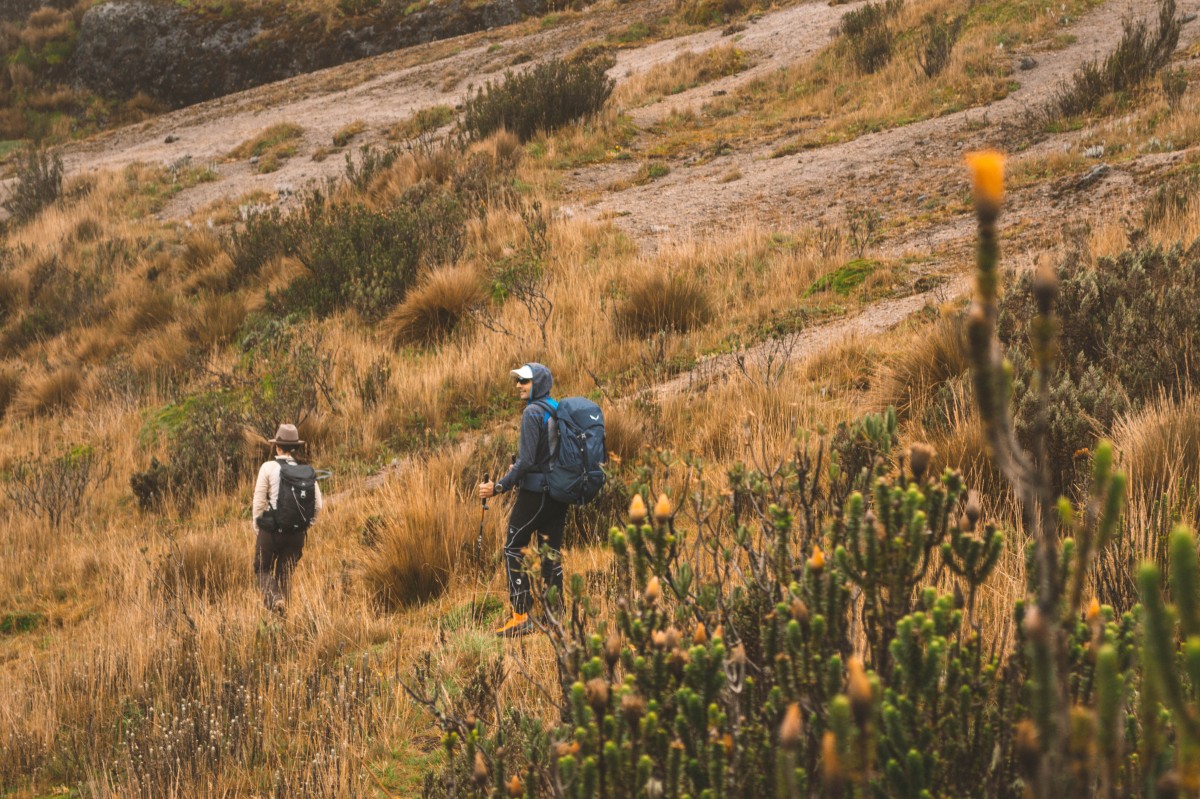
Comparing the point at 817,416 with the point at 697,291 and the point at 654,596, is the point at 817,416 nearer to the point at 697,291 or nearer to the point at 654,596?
the point at 697,291

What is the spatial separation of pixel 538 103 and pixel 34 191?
10.8m

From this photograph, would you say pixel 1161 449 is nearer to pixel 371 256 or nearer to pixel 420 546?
pixel 420 546

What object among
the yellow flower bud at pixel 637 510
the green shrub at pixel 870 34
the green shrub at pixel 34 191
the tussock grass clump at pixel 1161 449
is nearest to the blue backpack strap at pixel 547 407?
the tussock grass clump at pixel 1161 449

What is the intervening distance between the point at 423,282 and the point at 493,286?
0.87 metres

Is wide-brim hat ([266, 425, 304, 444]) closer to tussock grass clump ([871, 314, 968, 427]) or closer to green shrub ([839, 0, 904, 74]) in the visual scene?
tussock grass clump ([871, 314, 968, 427])

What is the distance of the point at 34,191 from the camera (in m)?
18.5

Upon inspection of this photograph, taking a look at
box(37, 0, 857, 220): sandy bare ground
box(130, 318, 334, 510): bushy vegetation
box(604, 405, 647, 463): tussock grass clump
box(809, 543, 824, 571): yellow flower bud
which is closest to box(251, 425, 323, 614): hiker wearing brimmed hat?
box(604, 405, 647, 463): tussock grass clump

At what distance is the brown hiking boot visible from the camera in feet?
13.7

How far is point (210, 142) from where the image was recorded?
70.9 feet

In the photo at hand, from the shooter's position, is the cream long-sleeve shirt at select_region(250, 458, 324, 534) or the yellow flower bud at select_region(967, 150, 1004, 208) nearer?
the yellow flower bud at select_region(967, 150, 1004, 208)

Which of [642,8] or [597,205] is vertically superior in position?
[642,8]

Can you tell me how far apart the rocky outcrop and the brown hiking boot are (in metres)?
27.4

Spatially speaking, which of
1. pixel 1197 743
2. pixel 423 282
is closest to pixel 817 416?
pixel 1197 743

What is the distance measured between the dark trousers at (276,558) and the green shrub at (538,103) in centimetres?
1155
